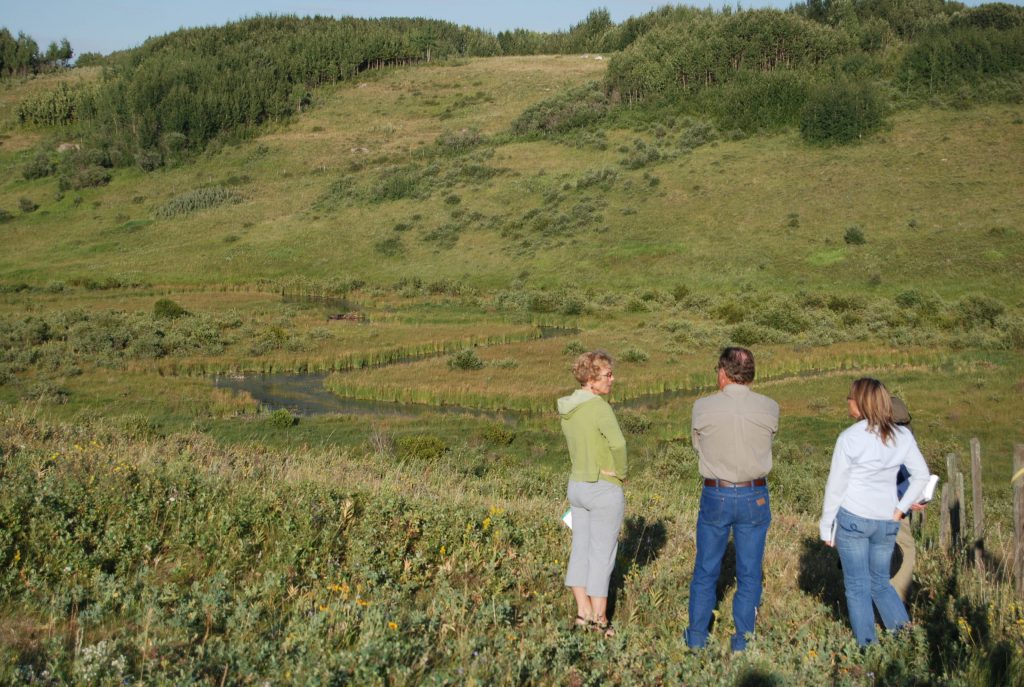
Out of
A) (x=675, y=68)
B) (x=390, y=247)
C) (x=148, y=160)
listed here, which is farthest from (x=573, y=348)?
(x=148, y=160)

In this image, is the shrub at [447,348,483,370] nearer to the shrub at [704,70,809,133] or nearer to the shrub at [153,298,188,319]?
the shrub at [153,298,188,319]

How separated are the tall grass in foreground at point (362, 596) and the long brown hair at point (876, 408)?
143cm

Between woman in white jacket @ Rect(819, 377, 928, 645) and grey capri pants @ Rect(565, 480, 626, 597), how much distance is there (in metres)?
1.55

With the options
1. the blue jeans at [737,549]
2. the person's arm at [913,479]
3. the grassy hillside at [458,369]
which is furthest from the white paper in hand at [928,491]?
the blue jeans at [737,549]

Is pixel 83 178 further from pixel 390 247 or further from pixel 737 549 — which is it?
pixel 737 549

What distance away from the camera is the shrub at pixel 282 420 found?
77.9 feet

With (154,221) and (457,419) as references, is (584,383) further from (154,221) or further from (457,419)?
(154,221)

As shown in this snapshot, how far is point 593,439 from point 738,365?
1.20m

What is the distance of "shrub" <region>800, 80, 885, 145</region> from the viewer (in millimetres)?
70938

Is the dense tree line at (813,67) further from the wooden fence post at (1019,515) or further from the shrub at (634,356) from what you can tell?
the wooden fence post at (1019,515)

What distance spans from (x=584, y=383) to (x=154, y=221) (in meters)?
82.5

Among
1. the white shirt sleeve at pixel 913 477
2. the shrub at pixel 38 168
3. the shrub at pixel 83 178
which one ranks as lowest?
the white shirt sleeve at pixel 913 477

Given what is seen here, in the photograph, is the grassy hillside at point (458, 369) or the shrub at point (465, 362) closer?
the grassy hillside at point (458, 369)

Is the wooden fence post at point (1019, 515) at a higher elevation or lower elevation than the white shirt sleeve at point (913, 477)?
lower
